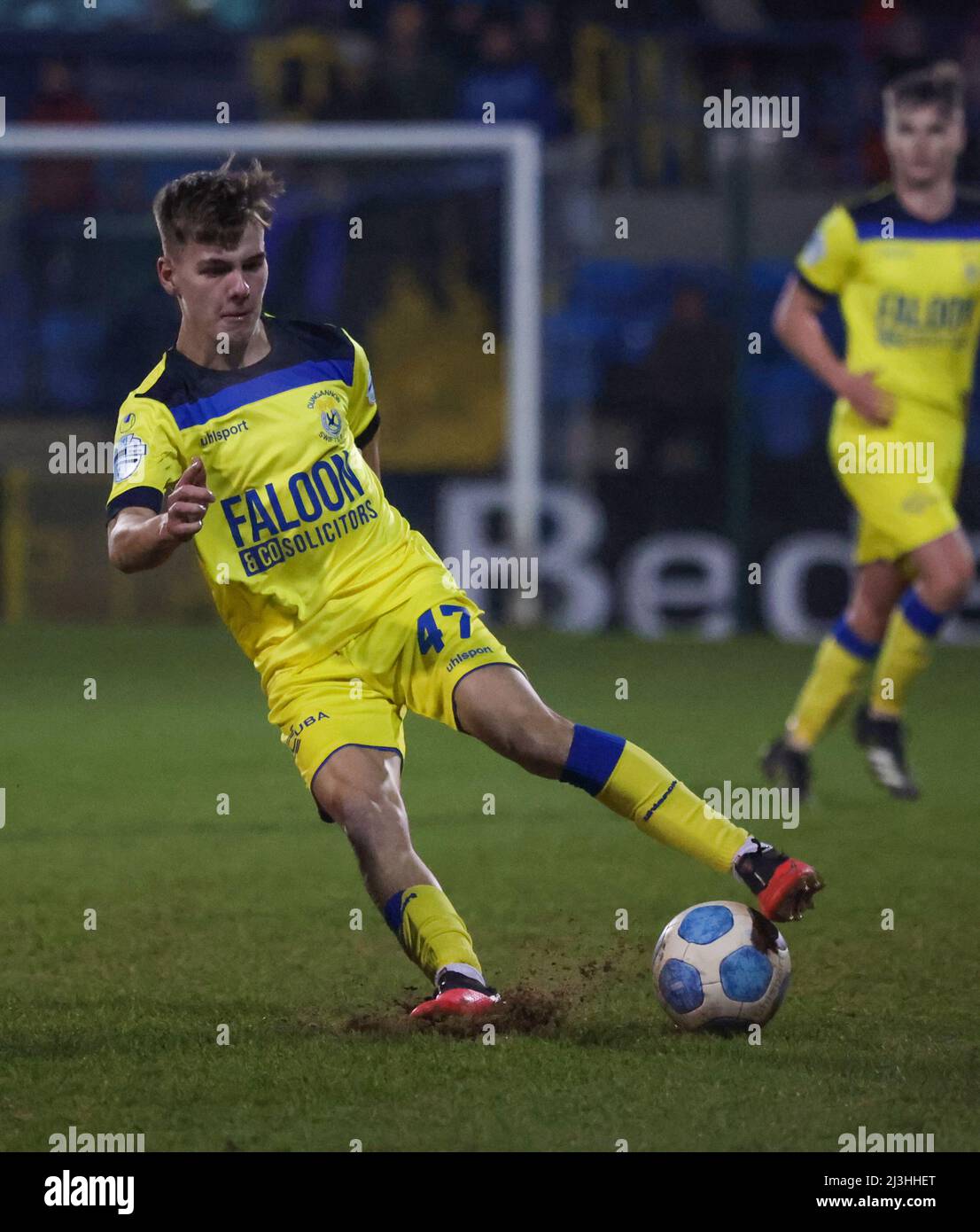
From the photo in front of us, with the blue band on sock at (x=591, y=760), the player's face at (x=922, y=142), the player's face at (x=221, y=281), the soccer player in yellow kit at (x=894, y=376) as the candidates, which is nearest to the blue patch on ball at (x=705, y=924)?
the blue band on sock at (x=591, y=760)

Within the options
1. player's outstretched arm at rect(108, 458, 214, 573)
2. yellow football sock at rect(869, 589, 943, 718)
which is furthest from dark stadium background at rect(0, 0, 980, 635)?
player's outstretched arm at rect(108, 458, 214, 573)

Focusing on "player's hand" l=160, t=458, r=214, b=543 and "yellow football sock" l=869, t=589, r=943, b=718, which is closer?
"player's hand" l=160, t=458, r=214, b=543

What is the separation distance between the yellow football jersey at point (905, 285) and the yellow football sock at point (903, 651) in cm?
72

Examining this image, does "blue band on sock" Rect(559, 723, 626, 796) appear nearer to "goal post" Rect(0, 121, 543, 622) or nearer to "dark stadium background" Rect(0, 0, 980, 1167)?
"dark stadium background" Rect(0, 0, 980, 1167)

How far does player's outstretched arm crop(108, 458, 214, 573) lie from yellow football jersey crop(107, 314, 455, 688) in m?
0.27

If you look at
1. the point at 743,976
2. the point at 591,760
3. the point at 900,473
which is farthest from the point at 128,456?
the point at 900,473

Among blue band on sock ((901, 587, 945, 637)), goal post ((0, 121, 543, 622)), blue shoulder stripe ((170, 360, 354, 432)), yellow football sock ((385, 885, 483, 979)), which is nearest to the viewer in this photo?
yellow football sock ((385, 885, 483, 979))

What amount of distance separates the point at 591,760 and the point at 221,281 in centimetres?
120

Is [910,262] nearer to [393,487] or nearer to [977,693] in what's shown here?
[977,693]

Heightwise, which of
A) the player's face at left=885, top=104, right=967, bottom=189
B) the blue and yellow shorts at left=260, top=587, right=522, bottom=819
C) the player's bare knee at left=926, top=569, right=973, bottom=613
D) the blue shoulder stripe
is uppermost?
the player's face at left=885, top=104, right=967, bottom=189

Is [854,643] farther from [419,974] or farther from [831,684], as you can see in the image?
[419,974]

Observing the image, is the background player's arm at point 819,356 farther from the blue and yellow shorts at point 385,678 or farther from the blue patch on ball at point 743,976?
the blue patch on ball at point 743,976

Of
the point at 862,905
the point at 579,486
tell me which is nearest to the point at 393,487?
the point at 579,486

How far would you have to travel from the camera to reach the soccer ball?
384 centimetres
